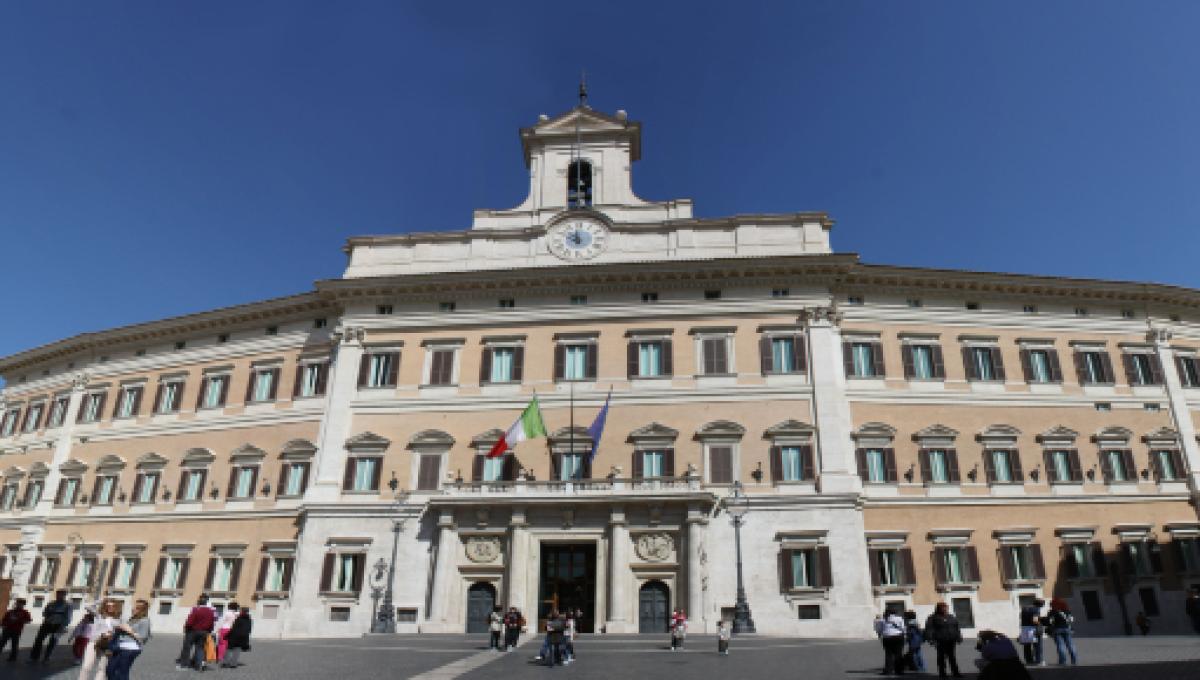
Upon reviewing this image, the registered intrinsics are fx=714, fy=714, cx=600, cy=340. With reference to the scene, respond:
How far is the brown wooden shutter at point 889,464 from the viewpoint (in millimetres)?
27781

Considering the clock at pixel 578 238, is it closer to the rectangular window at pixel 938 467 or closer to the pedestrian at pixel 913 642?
the rectangular window at pixel 938 467

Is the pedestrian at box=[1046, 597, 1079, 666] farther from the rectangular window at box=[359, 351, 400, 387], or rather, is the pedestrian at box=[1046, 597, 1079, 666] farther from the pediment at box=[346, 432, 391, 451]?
the rectangular window at box=[359, 351, 400, 387]

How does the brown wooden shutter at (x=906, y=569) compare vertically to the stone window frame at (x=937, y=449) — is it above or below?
below

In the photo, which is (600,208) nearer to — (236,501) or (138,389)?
(236,501)

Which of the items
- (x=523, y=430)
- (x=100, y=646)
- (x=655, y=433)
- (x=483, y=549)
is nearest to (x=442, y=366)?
(x=523, y=430)

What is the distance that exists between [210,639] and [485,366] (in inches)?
632

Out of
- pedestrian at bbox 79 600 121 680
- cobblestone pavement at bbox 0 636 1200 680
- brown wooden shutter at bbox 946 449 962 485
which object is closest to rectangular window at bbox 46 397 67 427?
cobblestone pavement at bbox 0 636 1200 680

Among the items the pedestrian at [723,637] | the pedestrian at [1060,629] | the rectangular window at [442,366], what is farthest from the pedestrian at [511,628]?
the pedestrian at [1060,629]

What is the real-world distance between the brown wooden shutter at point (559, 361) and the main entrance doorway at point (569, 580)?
6.96 m

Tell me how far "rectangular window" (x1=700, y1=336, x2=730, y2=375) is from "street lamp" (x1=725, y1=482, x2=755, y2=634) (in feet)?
15.8

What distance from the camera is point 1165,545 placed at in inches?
1086

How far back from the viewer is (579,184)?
34500mm

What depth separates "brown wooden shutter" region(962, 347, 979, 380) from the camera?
30.0 meters

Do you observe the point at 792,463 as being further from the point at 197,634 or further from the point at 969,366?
the point at 197,634
